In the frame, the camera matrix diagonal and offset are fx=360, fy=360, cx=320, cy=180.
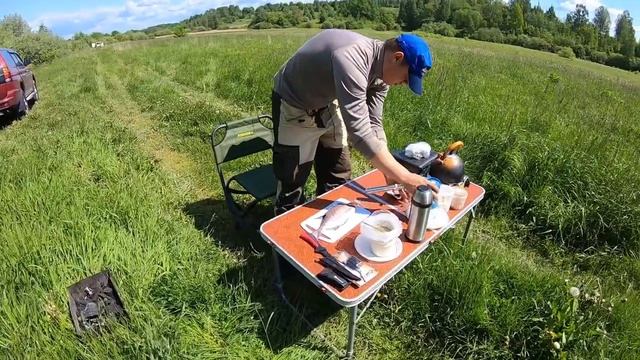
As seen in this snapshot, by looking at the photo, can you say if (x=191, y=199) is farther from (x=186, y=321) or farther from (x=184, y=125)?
(x=184, y=125)

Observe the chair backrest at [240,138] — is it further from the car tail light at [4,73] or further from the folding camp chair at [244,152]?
the car tail light at [4,73]

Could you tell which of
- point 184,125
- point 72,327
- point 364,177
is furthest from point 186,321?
point 184,125

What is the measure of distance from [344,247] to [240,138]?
1.82 m

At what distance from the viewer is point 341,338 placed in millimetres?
2379

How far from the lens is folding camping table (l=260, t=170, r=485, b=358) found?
1.74 m

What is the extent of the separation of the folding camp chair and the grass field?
0.31m

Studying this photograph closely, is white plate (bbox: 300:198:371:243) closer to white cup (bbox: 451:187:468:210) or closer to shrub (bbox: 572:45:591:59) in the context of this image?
white cup (bbox: 451:187:468:210)

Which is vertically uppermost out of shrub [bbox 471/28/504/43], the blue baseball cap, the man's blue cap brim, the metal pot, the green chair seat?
shrub [bbox 471/28/504/43]

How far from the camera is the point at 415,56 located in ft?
6.45

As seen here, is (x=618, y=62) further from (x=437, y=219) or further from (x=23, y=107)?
(x=23, y=107)

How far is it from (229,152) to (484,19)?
62730 mm

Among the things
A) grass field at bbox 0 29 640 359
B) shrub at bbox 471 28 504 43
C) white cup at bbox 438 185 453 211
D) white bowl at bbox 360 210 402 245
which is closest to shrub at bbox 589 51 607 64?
shrub at bbox 471 28 504 43

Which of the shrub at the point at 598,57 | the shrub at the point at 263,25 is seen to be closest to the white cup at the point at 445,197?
the shrub at the point at 598,57

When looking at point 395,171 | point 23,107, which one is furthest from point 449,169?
point 23,107
